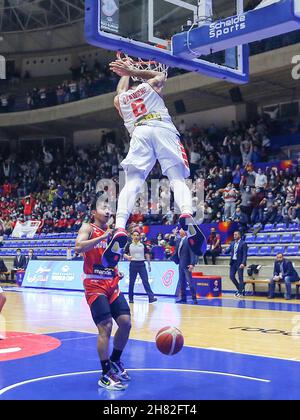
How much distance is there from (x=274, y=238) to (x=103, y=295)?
12.2 meters

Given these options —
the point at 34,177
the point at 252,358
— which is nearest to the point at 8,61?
the point at 34,177

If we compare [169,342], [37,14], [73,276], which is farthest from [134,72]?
[37,14]

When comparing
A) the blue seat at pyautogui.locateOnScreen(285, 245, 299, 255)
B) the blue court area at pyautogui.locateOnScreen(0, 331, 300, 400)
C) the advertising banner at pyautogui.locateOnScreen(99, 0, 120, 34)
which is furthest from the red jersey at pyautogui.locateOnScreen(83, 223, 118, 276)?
the blue seat at pyautogui.locateOnScreen(285, 245, 299, 255)

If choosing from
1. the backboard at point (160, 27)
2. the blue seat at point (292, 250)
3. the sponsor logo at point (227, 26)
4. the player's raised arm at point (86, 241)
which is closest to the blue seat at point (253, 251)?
the blue seat at point (292, 250)

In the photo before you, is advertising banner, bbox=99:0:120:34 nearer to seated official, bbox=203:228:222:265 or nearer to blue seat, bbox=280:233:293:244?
blue seat, bbox=280:233:293:244

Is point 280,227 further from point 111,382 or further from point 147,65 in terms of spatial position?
point 111,382

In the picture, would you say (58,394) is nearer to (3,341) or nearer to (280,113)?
(3,341)

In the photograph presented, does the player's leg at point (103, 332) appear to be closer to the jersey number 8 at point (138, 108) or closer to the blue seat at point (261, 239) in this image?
the jersey number 8 at point (138, 108)

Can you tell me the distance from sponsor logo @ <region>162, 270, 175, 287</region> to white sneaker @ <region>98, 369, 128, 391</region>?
409 inches

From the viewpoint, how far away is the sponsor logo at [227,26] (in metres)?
6.19

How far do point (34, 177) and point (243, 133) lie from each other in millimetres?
12808

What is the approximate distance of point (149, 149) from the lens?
5441mm

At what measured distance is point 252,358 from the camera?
21.5 feet
